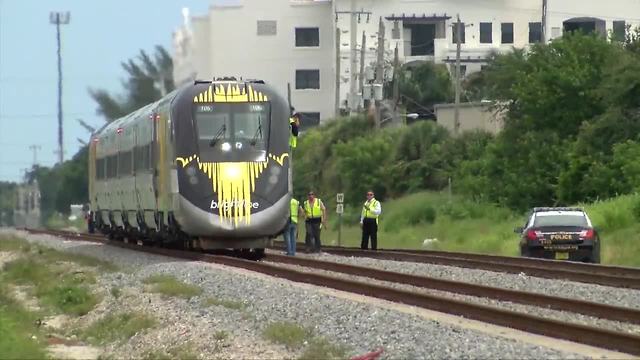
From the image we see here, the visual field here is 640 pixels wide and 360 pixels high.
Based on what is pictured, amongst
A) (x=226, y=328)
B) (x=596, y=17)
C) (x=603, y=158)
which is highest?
(x=596, y=17)

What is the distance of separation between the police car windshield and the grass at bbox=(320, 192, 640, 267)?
2359 mm

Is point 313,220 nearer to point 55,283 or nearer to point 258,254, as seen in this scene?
point 258,254

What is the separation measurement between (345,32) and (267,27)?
5561 mm

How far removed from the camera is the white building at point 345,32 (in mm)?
89000

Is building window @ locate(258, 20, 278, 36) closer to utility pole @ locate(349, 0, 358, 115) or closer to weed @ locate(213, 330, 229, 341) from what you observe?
utility pole @ locate(349, 0, 358, 115)

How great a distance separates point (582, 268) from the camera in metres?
26.9

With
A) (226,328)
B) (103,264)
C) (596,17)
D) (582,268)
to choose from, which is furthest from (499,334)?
(596,17)

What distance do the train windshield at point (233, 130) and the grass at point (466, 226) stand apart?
9498 mm

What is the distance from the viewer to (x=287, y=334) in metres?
15.5

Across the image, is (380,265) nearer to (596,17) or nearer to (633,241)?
(633,241)

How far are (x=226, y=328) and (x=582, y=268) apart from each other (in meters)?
11.7

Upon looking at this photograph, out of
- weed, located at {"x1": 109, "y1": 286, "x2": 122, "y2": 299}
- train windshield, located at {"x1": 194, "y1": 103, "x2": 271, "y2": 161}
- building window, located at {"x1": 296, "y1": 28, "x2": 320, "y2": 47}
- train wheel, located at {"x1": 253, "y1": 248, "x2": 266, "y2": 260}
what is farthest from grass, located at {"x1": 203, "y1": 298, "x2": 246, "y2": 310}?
building window, located at {"x1": 296, "y1": 28, "x2": 320, "y2": 47}

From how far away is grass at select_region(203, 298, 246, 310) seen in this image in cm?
1936

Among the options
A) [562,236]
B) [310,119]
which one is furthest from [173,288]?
[310,119]
